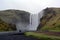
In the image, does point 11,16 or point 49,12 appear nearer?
point 49,12

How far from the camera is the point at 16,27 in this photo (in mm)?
125000

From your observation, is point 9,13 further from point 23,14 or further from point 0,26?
point 0,26

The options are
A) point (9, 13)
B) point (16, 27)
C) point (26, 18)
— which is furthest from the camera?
point (9, 13)

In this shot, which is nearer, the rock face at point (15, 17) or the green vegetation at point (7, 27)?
the green vegetation at point (7, 27)

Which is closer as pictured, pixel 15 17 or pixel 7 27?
pixel 7 27

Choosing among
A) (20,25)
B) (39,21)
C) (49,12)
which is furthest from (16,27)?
(49,12)

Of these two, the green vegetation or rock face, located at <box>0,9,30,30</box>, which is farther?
rock face, located at <box>0,9,30,30</box>

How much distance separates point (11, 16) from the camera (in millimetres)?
147000

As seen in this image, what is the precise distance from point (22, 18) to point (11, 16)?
8436 mm

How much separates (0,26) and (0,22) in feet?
25.8

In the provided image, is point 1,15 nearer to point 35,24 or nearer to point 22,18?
point 22,18

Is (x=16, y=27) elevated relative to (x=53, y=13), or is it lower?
lower

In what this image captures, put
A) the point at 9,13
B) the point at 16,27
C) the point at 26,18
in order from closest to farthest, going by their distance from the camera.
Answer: the point at 16,27, the point at 26,18, the point at 9,13

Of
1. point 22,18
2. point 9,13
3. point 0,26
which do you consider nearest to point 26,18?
point 22,18
